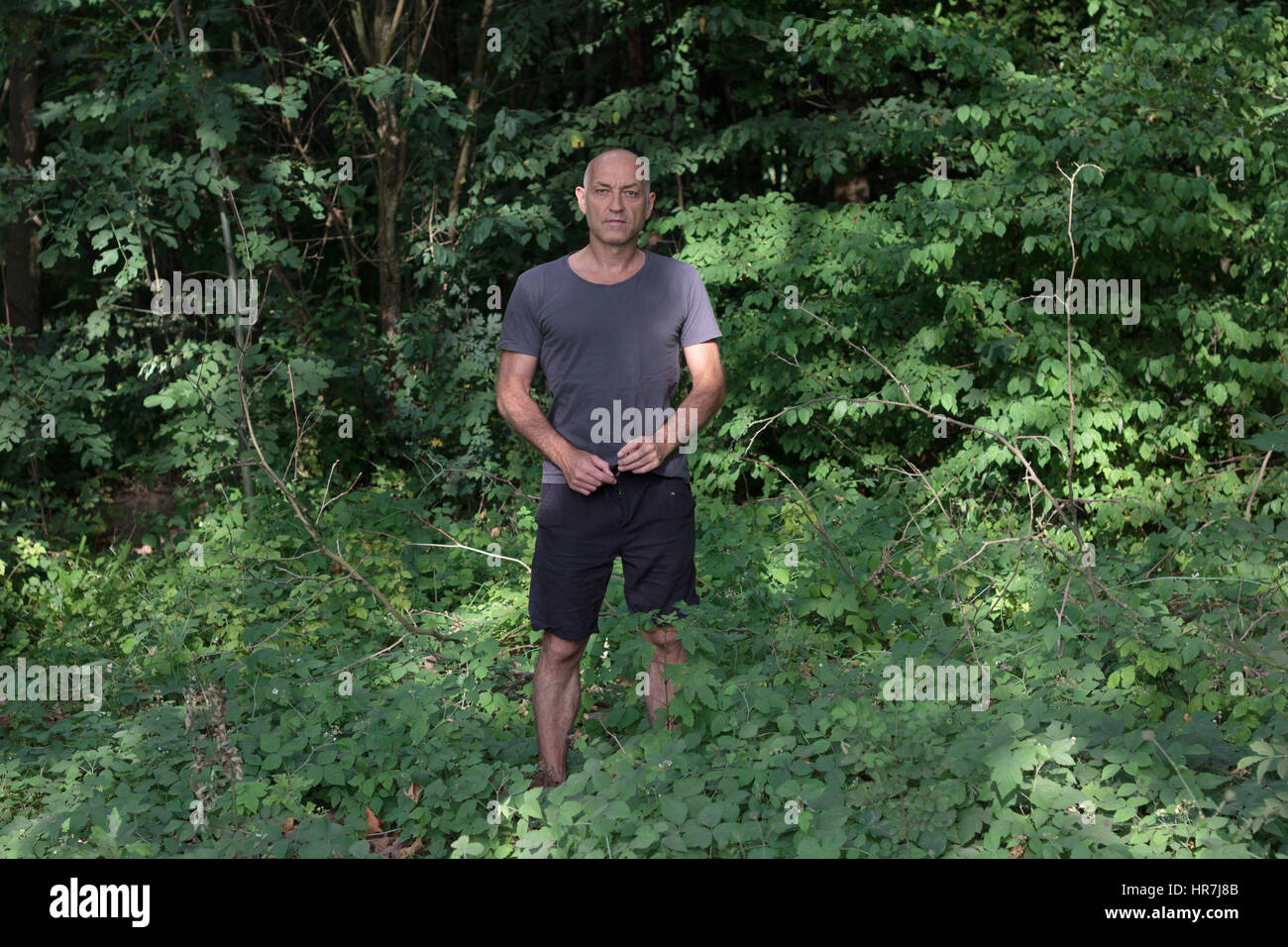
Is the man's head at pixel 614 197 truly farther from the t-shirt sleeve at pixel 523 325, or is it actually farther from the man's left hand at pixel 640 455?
the man's left hand at pixel 640 455

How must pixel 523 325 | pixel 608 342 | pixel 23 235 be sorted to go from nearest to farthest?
1. pixel 608 342
2. pixel 523 325
3. pixel 23 235

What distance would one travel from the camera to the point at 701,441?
841 centimetres

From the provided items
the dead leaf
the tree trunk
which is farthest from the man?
the tree trunk

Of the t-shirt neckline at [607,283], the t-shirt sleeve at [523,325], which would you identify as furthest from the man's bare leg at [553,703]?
the t-shirt neckline at [607,283]

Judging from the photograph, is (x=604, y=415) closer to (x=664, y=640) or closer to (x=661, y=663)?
(x=664, y=640)

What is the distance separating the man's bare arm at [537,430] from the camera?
395 cm

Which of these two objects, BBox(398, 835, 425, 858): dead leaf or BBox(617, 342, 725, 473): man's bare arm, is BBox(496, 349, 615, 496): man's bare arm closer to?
BBox(617, 342, 725, 473): man's bare arm

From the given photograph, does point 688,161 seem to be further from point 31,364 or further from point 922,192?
point 31,364

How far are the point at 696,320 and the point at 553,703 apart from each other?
1.41 metres

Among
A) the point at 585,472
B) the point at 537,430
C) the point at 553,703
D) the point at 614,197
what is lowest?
the point at 553,703

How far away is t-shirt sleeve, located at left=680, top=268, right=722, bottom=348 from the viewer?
4.15 m

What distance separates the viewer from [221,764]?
165 inches

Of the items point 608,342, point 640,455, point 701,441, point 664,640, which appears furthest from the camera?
point 701,441

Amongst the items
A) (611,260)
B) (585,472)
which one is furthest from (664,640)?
(611,260)
